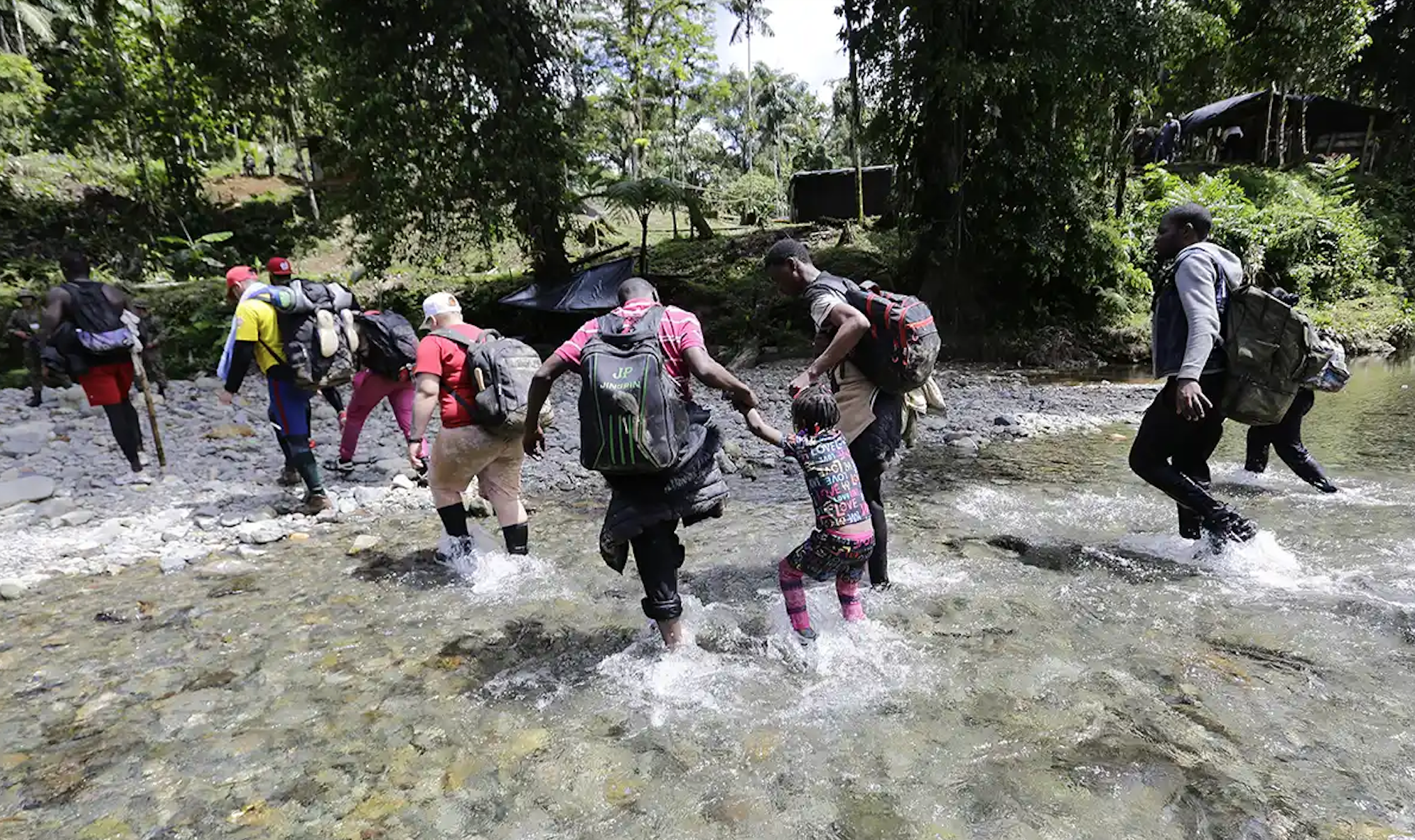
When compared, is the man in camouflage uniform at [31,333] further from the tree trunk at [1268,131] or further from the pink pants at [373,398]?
the tree trunk at [1268,131]

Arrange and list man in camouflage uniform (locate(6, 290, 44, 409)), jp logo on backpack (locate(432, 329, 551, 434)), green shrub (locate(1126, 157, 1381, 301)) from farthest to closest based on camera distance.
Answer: green shrub (locate(1126, 157, 1381, 301)), man in camouflage uniform (locate(6, 290, 44, 409)), jp logo on backpack (locate(432, 329, 551, 434))

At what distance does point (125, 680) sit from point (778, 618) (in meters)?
3.44

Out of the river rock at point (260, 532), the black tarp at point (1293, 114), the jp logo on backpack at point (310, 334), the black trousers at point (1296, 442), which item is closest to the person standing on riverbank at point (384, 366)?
the jp logo on backpack at point (310, 334)

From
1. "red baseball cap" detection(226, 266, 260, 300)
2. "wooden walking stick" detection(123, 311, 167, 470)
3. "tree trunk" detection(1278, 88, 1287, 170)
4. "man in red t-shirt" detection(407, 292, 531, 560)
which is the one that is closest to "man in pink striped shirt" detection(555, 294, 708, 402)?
"man in red t-shirt" detection(407, 292, 531, 560)

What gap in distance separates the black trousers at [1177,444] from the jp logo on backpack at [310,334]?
5927 mm

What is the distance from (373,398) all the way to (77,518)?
2513 mm

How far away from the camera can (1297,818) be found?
2518 mm

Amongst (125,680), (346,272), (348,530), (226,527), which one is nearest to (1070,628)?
(125,680)

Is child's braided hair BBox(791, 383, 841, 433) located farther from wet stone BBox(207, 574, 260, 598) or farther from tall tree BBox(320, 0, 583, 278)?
tall tree BBox(320, 0, 583, 278)

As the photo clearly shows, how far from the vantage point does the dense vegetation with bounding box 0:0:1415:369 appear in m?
13.8

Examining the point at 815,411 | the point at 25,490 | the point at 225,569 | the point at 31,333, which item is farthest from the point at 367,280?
the point at 815,411

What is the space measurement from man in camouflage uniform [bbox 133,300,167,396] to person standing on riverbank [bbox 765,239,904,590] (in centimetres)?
905

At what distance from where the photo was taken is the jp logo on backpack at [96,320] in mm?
6539

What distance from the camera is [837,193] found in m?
26.0
